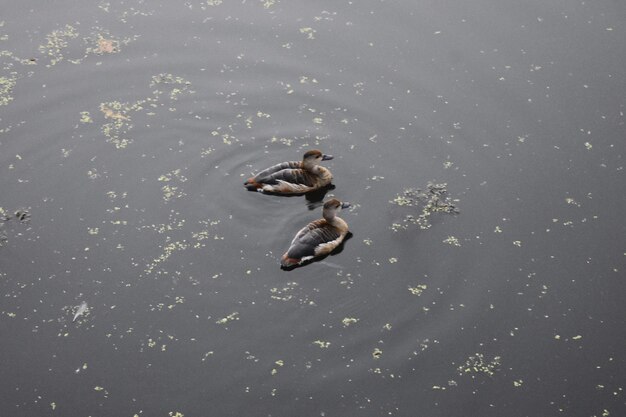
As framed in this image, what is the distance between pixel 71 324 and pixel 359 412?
9.41 ft

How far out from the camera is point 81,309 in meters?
7.76

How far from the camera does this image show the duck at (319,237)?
8180mm

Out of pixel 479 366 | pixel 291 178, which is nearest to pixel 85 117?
pixel 291 178

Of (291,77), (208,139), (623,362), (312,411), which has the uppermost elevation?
(291,77)

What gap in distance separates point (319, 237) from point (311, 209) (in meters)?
Result: 0.80

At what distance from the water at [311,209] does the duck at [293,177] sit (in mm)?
183

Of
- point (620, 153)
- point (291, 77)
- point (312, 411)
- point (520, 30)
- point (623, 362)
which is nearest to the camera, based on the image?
point (312, 411)

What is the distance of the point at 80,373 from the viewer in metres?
7.22

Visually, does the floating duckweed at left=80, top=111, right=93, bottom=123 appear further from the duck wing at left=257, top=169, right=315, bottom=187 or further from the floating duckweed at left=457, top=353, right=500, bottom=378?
the floating duckweed at left=457, top=353, right=500, bottom=378

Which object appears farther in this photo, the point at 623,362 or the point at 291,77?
the point at 291,77

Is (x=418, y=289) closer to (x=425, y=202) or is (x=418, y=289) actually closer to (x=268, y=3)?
(x=425, y=202)

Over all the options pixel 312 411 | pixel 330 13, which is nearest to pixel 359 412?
pixel 312 411

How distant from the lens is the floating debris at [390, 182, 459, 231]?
8695mm

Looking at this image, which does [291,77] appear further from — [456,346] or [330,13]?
[456,346]
